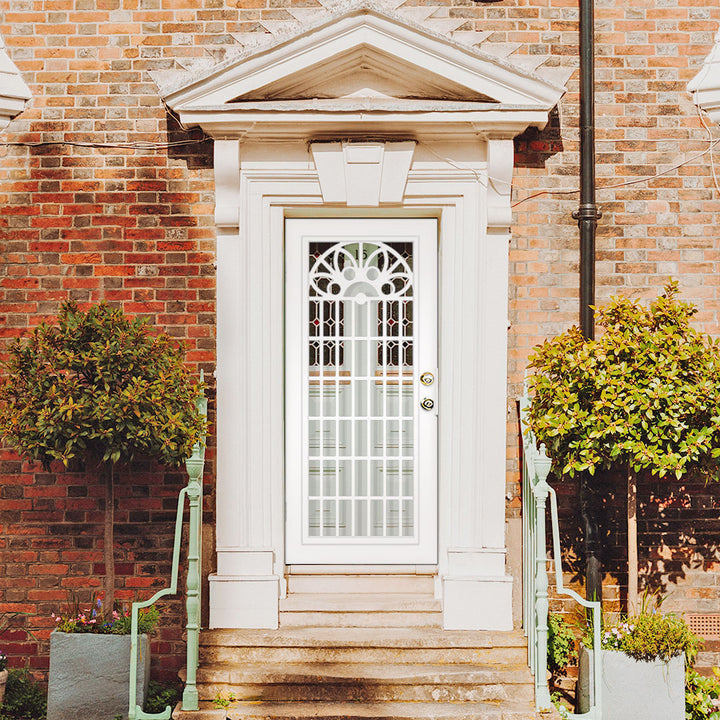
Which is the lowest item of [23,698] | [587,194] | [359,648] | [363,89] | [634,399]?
[23,698]

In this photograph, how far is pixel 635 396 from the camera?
434 centimetres

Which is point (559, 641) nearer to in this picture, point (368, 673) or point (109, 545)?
point (368, 673)

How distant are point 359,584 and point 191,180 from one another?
248cm

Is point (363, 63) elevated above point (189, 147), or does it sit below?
above

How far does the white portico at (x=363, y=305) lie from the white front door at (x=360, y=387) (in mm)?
12

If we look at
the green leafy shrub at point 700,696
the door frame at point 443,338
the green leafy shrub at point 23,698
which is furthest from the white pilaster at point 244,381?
the green leafy shrub at point 700,696

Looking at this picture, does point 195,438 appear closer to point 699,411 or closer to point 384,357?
point 384,357

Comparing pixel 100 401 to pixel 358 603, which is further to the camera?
pixel 358 603

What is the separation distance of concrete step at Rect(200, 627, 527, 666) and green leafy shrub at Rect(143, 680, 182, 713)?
0.36 m

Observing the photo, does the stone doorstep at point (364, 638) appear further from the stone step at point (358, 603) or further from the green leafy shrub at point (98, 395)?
the green leafy shrub at point (98, 395)

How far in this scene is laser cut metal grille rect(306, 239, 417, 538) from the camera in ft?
16.6

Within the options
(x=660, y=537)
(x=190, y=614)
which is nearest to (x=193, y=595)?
(x=190, y=614)

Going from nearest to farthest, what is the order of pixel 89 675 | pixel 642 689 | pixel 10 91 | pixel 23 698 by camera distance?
pixel 642 689
pixel 89 675
pixel 23 698
pixel 10 91

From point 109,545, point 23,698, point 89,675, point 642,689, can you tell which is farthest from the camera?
point 23,698
